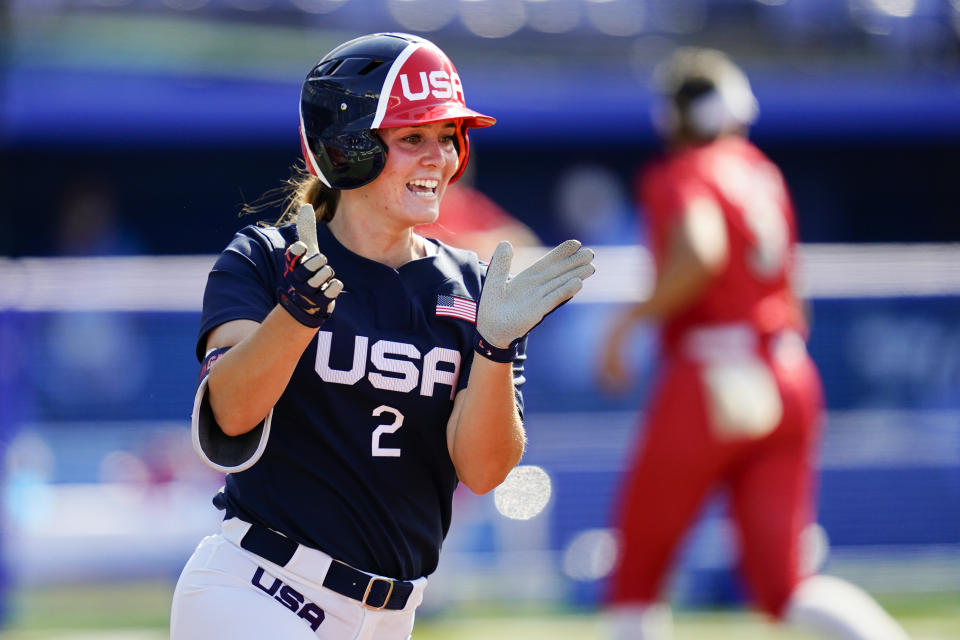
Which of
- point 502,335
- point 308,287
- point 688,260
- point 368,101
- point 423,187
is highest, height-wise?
point 368,101

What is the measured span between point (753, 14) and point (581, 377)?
7150mm

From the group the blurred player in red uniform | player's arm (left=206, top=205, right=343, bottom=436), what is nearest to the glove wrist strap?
player's arm (left=206, top=205, right=343, bottom=436)

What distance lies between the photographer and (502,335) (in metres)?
2.63

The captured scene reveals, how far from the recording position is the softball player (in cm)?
268

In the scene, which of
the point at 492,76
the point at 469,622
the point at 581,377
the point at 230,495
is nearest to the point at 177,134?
the point at 492,76

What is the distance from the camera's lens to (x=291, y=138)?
13664 mm

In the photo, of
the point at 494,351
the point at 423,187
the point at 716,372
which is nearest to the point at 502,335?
the point at 494,351

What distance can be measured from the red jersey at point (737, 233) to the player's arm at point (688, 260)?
0.10 feet

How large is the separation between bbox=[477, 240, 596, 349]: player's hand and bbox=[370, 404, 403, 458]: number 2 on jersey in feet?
0.98

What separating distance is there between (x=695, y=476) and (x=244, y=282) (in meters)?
2.81

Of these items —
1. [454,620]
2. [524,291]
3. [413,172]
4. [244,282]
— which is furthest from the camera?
[454,620]

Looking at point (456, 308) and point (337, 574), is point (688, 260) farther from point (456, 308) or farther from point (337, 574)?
point (337, 574)

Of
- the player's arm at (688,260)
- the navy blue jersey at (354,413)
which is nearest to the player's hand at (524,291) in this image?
the navy blue jersey at (354,413)

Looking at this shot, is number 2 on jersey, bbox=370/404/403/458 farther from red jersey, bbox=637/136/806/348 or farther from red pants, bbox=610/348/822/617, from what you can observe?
red jersey, bbox=637/136/806/348
